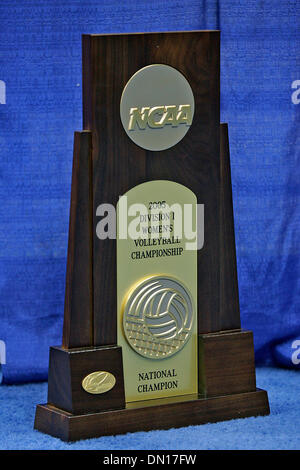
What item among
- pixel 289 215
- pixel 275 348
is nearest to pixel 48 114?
pixel 289 215

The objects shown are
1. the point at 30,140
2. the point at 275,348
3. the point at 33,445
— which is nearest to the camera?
the point at 33,445

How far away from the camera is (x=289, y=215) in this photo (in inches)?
96.7

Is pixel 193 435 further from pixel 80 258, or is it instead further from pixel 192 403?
pixel 80 258

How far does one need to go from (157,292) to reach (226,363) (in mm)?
212

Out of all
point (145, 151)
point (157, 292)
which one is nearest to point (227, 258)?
point (157, 292)

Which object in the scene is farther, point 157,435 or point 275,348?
point 275,348

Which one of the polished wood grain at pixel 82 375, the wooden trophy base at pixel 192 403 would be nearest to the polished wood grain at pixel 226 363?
the wooden trophy base at pixel 192 403

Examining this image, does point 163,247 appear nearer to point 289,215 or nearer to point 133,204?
point 133,204

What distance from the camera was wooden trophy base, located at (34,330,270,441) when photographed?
6.06ft

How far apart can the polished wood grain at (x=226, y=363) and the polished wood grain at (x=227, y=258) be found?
0.11ft

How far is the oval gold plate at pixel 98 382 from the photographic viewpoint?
72.6 inches

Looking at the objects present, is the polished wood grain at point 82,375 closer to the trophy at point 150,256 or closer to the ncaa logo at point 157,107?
the trophy at point 150,256

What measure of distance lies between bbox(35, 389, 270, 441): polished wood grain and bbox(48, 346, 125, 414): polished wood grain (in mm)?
17

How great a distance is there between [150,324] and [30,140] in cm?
61
